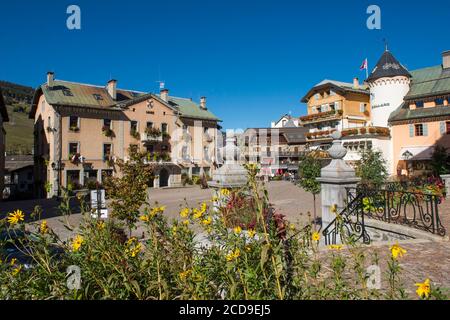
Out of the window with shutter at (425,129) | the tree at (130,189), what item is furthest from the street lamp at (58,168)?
the window with shutter at (425,129)

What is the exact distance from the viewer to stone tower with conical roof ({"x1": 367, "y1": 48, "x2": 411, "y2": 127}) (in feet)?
111

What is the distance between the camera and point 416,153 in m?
30.5

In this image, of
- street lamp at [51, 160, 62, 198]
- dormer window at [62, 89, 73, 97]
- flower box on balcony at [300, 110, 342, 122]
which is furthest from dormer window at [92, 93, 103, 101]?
flower box on balcony at [300, 110, 342, 122]

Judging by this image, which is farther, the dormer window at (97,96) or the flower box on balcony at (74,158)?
the dormer window at (97,96)

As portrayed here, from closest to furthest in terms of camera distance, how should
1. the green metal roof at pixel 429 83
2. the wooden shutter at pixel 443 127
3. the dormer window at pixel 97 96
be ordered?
the wooden shutter at pixel 443 127 → the green metal roof at pixel 429 83 → the dormer window at pixel 97 96

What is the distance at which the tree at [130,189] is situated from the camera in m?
11.4

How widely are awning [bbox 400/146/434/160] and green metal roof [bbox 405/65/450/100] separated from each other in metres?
5.41

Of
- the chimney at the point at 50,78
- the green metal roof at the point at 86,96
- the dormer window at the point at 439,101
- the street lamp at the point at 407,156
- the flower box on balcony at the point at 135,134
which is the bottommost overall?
the street lamp at the point at 407,156

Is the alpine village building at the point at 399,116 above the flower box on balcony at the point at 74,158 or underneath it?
above

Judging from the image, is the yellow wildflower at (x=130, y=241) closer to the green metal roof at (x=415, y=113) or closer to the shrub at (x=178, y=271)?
the shrub at (x=178, y=271)

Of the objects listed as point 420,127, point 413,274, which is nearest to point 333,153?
point 413,274

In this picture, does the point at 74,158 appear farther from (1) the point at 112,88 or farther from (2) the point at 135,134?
(1) the point at 112,88

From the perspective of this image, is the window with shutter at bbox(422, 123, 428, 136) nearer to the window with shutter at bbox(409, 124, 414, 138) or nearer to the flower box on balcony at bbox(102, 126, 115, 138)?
the window with shutter at bbox(409, 124, 414, 138)

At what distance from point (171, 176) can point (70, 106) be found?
14.5 meters
